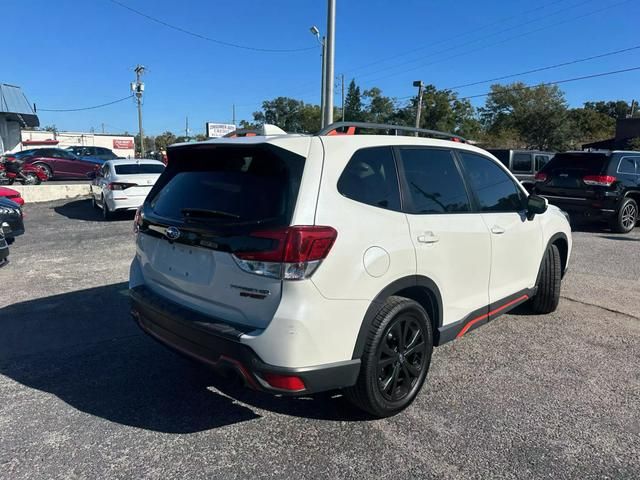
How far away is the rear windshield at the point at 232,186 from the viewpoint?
2.57 meters

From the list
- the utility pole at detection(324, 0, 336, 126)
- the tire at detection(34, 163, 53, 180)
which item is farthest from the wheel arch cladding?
the tire at detection(34, 163, 53, 180)

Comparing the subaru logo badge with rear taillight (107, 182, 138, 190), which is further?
rear taillight (107, 182, 138, 190)

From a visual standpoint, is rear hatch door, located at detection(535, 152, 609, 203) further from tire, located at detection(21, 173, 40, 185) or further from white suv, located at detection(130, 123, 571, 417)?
tire, located at detection(21, 173, 40, 185)

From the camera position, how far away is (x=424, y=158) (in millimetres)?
3338

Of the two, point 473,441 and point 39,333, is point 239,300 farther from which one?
point 39,333

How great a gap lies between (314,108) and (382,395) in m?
87.5

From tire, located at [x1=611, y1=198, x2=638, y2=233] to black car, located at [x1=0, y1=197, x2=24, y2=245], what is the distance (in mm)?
11295

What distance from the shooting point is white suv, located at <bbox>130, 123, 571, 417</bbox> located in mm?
2447

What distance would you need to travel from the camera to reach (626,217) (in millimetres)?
10250

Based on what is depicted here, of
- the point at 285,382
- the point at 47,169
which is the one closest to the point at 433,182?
the point at 285,382

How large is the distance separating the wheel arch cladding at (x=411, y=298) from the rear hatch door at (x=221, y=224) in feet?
1.82

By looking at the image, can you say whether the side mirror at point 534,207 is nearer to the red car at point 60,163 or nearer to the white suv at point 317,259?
the white suv at point 317,259

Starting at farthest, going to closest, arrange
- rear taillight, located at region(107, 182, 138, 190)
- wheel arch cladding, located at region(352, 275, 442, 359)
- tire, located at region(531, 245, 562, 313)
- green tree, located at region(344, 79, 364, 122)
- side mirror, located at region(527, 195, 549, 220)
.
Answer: green tree, located at region(344, 79, 364, 122)
rear taillight, located at region(107, 182, 138, 190)
tire, located at region(531, 245, 562, 313)
side mirror, located at region(527, 195, 549, 220)
wheel arch cladding, located at region(352, 275, 442, 359)

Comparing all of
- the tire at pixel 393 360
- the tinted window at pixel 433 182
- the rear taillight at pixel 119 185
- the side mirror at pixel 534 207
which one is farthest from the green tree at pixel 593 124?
the tire at pixel 393 360
